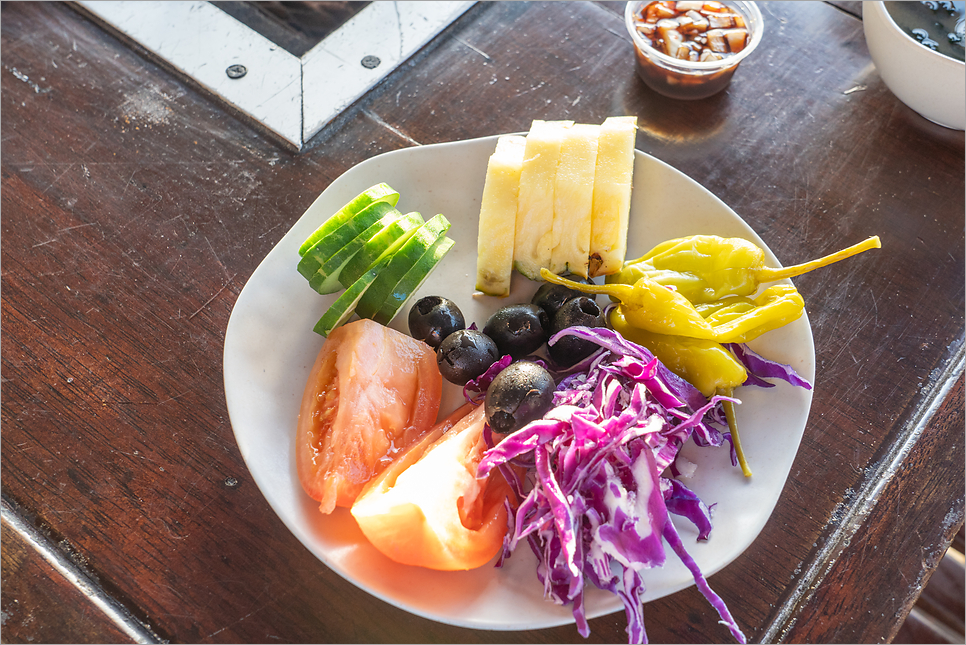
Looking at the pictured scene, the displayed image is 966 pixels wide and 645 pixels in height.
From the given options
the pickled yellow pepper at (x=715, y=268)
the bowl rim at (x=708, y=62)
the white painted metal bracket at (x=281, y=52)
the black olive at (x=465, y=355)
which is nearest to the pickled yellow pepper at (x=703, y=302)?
the pickled yellow pepper at (x=715, y=268)

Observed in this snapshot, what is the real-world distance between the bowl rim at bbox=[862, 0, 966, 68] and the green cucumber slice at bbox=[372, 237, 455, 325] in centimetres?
142

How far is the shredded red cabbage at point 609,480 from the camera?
132 centimetres

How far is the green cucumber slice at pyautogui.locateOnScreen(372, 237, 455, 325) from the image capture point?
1.58 metres

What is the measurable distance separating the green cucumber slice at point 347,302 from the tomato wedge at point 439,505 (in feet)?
1.12

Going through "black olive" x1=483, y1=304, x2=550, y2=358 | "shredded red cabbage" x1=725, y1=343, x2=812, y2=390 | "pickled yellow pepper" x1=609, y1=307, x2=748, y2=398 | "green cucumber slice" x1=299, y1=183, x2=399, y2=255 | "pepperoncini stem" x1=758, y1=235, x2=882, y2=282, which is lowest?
"shredded red cabbage" x1=725, y1=343, x2=812, y2=390

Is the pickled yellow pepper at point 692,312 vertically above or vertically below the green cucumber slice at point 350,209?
below

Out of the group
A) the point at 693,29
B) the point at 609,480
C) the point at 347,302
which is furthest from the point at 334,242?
the point at 693,29

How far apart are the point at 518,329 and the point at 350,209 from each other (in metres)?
0.49

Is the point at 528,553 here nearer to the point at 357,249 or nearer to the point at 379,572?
the point at 379,572

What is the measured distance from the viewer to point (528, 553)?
4.65 ft

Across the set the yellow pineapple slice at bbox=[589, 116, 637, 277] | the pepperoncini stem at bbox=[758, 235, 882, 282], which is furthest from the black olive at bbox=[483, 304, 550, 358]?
the pepperoncini stem at bbox=[758, 235, 882, 282]

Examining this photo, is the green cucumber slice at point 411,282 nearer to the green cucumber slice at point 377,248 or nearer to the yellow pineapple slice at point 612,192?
the green cucumber slice at point 377,248

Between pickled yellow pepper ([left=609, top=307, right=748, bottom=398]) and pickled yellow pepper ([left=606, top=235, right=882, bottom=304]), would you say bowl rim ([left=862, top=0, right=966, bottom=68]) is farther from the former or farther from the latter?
pickled yellow pepper ([left=609, top=307, right=748, bottom=398])

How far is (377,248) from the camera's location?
1.58 m
